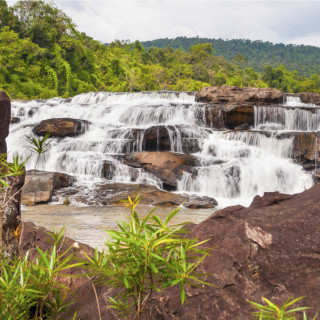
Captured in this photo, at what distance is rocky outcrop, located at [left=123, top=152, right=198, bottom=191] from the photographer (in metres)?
10.6

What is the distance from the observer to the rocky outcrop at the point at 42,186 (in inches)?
349

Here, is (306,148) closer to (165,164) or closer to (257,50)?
(165,164)

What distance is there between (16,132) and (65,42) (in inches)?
877

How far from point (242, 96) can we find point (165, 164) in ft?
30.5

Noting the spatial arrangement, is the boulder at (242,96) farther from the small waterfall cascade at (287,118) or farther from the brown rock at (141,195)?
the brown rock at (141,195)

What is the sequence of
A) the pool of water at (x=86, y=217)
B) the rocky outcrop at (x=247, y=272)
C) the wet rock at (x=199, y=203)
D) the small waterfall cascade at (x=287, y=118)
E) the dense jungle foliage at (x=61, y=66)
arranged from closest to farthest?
the rocky outcrop at (x=247, y=272), the pool of water at (x=86, y=217), the wet rock at (x=199, y=203), the small waterfall cascade at (x=287, y=118), the dense jungle foliage at (x=61, y=66)

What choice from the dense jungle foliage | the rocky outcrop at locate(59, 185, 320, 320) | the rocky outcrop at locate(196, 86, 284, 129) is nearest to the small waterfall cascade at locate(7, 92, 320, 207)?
the rocky outcrop at locate(196, 86, 284, 129)

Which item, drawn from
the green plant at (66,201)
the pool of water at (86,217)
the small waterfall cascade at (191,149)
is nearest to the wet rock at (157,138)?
the small waterfall cascade at (191,149)

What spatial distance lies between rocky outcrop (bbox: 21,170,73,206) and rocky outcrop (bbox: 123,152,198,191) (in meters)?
2.38

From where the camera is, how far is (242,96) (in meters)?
18.2

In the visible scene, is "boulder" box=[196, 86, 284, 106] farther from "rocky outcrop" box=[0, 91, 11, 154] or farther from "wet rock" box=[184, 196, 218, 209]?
"rocky outcrop" box=[0, 91, 11, 154]

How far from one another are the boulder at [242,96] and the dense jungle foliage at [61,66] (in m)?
15.6

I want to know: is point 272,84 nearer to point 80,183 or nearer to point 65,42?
point 65,42

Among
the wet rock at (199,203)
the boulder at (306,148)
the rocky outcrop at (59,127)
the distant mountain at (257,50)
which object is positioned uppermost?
the distant mountain at (257,50)
